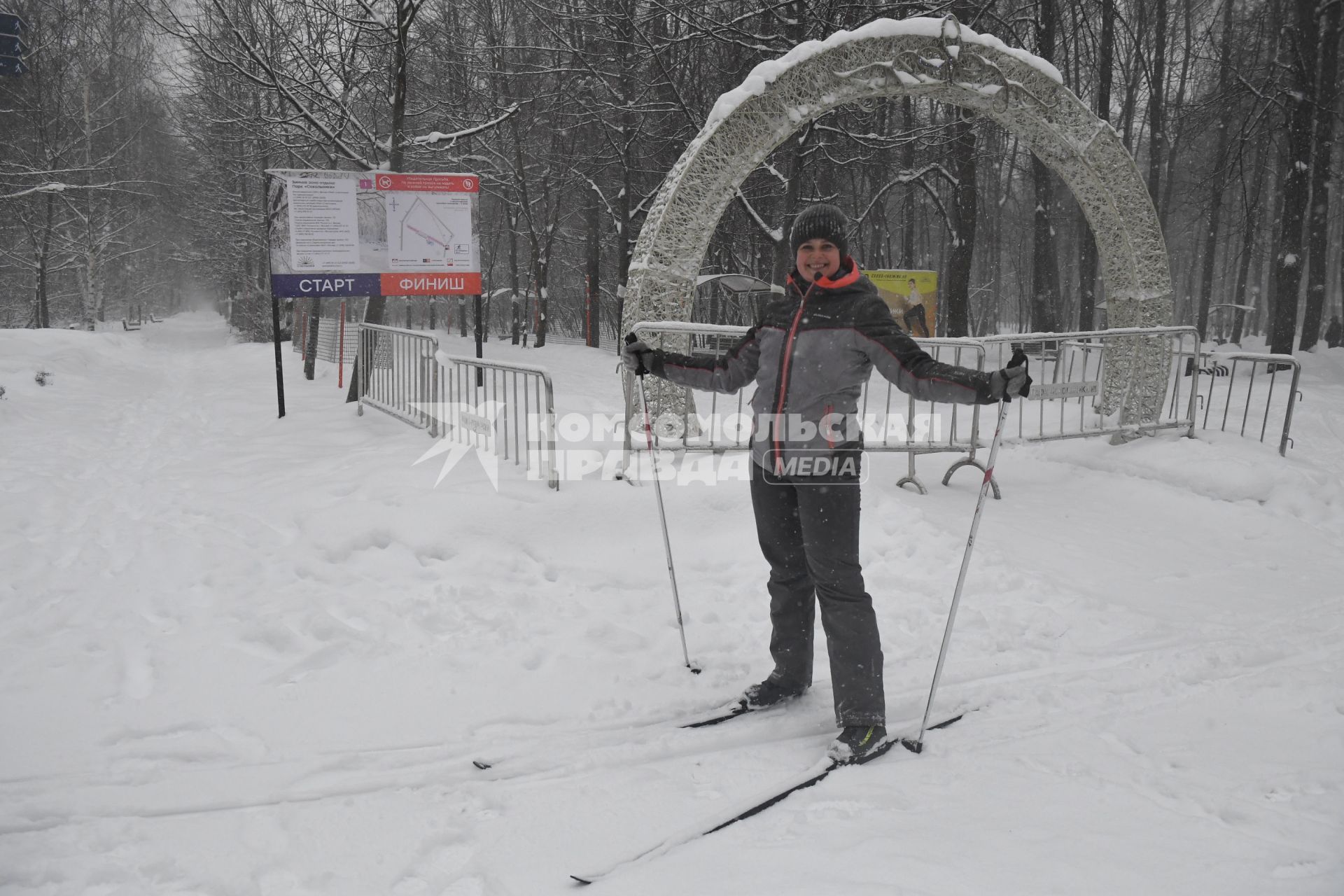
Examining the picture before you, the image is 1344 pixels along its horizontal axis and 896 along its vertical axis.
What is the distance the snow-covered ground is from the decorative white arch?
238 cm

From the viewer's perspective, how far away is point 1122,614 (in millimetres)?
5051

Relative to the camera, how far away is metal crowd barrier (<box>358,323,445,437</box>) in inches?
325

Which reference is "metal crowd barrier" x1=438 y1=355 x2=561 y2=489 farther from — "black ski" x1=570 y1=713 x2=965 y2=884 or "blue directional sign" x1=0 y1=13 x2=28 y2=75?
"blue directional sign" x1=0 y1=13 x2=28 y2=75

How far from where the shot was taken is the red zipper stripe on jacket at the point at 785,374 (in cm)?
349

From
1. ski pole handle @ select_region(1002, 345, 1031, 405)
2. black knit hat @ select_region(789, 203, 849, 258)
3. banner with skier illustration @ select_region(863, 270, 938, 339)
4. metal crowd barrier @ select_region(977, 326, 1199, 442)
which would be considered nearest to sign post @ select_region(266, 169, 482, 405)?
metal crowd barrier @ select_region(977, 326, 1199, 442)

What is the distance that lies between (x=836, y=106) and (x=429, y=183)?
18.3 feet

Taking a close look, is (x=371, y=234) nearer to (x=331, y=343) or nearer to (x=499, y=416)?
(x=499, y=416)

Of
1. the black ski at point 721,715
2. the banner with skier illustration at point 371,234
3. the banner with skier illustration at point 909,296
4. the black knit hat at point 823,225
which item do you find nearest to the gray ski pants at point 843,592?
the black ski at point 721,715

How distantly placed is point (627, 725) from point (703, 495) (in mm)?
3131

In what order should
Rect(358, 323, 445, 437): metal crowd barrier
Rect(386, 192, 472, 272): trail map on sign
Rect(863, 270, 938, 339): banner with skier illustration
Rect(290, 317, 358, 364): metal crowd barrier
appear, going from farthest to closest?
1. Rect(290, 317, 358, 364): metal crowd barrier
2. Rect(863, 270, 938, 339): banner with skier illustration
3. Rect(386, 192, 472, 272): trail map on sign
4. Rect(358, 323, 445, 437): metal crowd barrier

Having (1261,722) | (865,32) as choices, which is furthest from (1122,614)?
(865,32)

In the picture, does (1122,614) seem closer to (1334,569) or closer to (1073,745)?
(1073,745)

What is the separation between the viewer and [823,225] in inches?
135

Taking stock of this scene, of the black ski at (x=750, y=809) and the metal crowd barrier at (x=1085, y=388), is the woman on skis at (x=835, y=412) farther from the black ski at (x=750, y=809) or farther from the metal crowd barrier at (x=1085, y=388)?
the metal crowd barrier at (x=1085, y=388)
